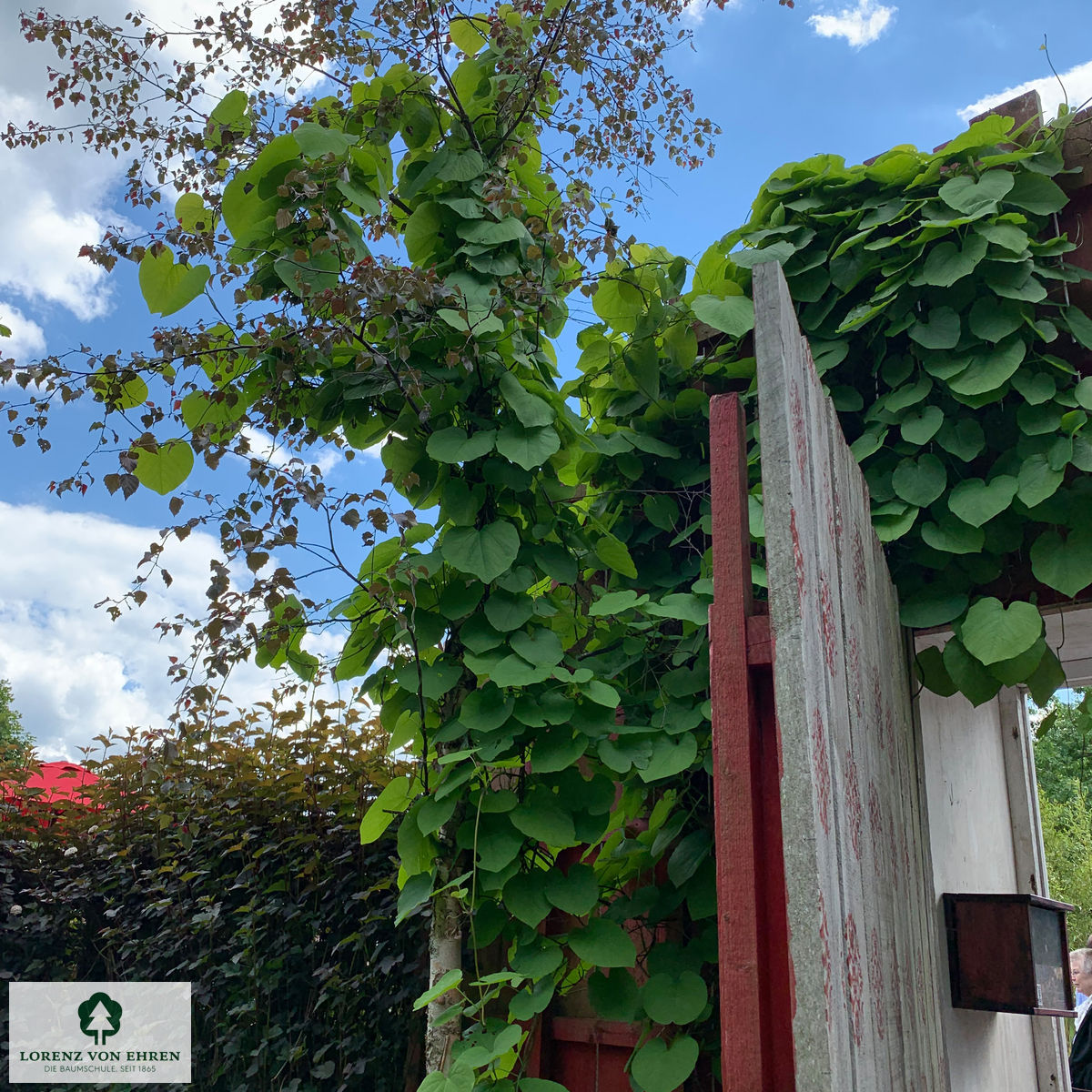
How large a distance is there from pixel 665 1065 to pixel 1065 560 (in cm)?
118

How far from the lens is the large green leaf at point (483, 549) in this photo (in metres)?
1.85

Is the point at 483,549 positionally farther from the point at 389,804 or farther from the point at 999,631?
the point at 999,631

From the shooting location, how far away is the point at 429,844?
6.13 ft

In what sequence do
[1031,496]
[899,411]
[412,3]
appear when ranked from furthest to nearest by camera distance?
1. [412,3]
2. [899,411]
3. [1031,496]

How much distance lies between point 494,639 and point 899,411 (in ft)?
3.20

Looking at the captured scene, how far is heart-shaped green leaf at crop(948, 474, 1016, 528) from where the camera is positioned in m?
1.84

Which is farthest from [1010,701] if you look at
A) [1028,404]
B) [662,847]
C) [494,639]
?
[494,639]

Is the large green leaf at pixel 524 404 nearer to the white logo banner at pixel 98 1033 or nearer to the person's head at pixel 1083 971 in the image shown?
the white logo banner at pixel 98 1033

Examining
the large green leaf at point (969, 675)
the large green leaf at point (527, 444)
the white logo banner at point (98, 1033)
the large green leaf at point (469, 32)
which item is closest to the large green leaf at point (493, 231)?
the large green leaf at point (527, 444)

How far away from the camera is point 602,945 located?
1722 mm

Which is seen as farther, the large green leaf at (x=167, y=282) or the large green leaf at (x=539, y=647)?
the large green leaf at (x=167, y=282)

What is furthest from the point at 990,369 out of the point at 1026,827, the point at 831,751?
the point at 1026,827

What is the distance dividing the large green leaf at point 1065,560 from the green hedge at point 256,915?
5.95 ft

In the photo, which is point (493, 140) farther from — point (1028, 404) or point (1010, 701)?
Answer: point (1010, 701)
